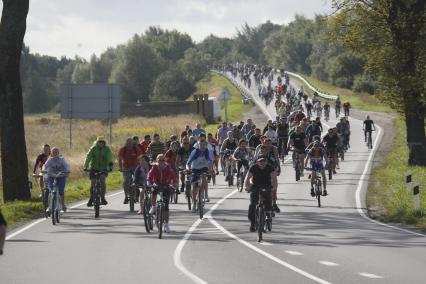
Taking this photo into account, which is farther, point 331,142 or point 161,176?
point 331,142

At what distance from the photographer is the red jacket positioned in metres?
19.1

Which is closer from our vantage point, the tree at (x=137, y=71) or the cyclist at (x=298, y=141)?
the cyclist at (x=298, y=141)

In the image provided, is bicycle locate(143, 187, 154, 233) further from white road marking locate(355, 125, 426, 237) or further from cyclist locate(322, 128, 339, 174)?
cyclist locate(322, 128, 339, 174)

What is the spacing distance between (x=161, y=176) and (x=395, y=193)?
408 inches

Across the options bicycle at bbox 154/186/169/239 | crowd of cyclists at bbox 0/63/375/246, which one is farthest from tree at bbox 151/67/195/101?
bicycle at bbox 154/186/169/239

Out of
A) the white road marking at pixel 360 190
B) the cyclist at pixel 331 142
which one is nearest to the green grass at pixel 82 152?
the cyclist at pixel 331 142

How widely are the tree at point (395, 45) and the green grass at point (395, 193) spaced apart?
2.03m

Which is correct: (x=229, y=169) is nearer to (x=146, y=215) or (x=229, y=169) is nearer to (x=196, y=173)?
(x=196, y=173)

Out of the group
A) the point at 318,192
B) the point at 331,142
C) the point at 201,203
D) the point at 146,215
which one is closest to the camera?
the point at 146,215

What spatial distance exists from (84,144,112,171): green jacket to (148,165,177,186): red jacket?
3.84 metres

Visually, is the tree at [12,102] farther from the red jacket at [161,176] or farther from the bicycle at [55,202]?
the red jacket at [161,176]

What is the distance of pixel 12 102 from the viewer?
26438 mm

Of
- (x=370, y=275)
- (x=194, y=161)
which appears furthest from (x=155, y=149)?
(x=370, y=275)

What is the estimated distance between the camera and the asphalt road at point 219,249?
1320 centimetres
